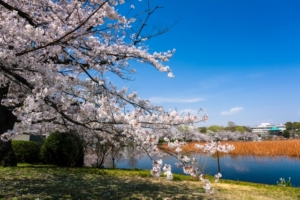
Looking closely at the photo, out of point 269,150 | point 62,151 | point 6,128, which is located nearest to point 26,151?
point 62,151

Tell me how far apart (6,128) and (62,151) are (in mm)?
4905

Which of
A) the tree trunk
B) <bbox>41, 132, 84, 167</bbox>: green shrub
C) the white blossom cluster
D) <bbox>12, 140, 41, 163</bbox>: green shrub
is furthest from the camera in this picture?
<bbox>12, 140, 41, 163</bbox>: green shrub

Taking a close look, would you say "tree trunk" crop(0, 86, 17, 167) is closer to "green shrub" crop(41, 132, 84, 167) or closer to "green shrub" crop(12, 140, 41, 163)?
"green shrub" crop(41, 132, 84, 167)

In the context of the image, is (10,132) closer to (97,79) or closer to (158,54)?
(97,79)

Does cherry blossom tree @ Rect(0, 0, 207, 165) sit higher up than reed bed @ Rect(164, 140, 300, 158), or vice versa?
cherry blossom tree @ Rect(0, 0, 207, 165)

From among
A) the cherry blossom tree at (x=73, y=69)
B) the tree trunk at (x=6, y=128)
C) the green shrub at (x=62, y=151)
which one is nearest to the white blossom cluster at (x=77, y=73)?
the cherry blossom tree at (x=73, y=69)

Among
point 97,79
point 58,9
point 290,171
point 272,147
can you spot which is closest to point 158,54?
point 97,79

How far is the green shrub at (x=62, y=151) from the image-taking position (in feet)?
41.0

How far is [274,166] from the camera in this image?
16266 millimetres

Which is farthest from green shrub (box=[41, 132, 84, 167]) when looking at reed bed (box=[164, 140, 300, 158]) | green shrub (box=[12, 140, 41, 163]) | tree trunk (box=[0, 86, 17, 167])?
reed bed (box=[164, 140, 300, 158])

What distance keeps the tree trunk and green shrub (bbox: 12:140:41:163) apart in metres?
2.46

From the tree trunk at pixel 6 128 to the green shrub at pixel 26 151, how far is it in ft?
8.07

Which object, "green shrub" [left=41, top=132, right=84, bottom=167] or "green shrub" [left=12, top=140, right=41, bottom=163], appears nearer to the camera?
"green shrub" [left=41, top=132, right=84, bottom=167]

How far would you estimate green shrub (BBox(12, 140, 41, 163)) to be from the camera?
12891mm
